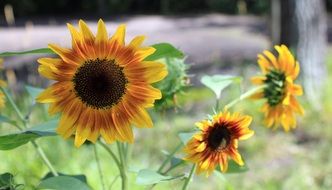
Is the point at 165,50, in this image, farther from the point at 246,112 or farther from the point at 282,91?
the point at 246,112

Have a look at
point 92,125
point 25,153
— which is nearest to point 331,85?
point 25,153

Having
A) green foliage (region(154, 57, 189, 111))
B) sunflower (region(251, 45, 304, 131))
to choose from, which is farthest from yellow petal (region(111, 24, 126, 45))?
sunflower (region(251, 45, 304, 131))

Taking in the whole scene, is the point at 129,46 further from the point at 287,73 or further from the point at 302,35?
the point at 302,35

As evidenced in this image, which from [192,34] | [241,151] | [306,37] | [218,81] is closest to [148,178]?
[218,81]

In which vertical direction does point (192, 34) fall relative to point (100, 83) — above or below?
below

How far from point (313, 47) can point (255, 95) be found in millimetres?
3979

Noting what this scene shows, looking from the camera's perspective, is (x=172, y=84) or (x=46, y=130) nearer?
(x=46, y=130)

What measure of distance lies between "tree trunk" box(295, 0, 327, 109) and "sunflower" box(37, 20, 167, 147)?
4225 mm

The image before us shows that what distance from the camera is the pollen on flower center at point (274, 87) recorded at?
4.17 ft

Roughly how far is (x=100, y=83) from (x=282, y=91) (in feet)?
1.60

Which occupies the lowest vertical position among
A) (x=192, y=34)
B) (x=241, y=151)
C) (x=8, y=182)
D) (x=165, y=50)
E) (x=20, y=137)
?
(x=192, y=34)

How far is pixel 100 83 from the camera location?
3.05ft

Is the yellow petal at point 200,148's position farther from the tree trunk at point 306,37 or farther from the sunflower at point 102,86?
the tree trunk at point 306,37

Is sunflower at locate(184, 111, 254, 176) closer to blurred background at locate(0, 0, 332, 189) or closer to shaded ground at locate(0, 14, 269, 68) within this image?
blurred background at locate(0, 0, 332, 189)
